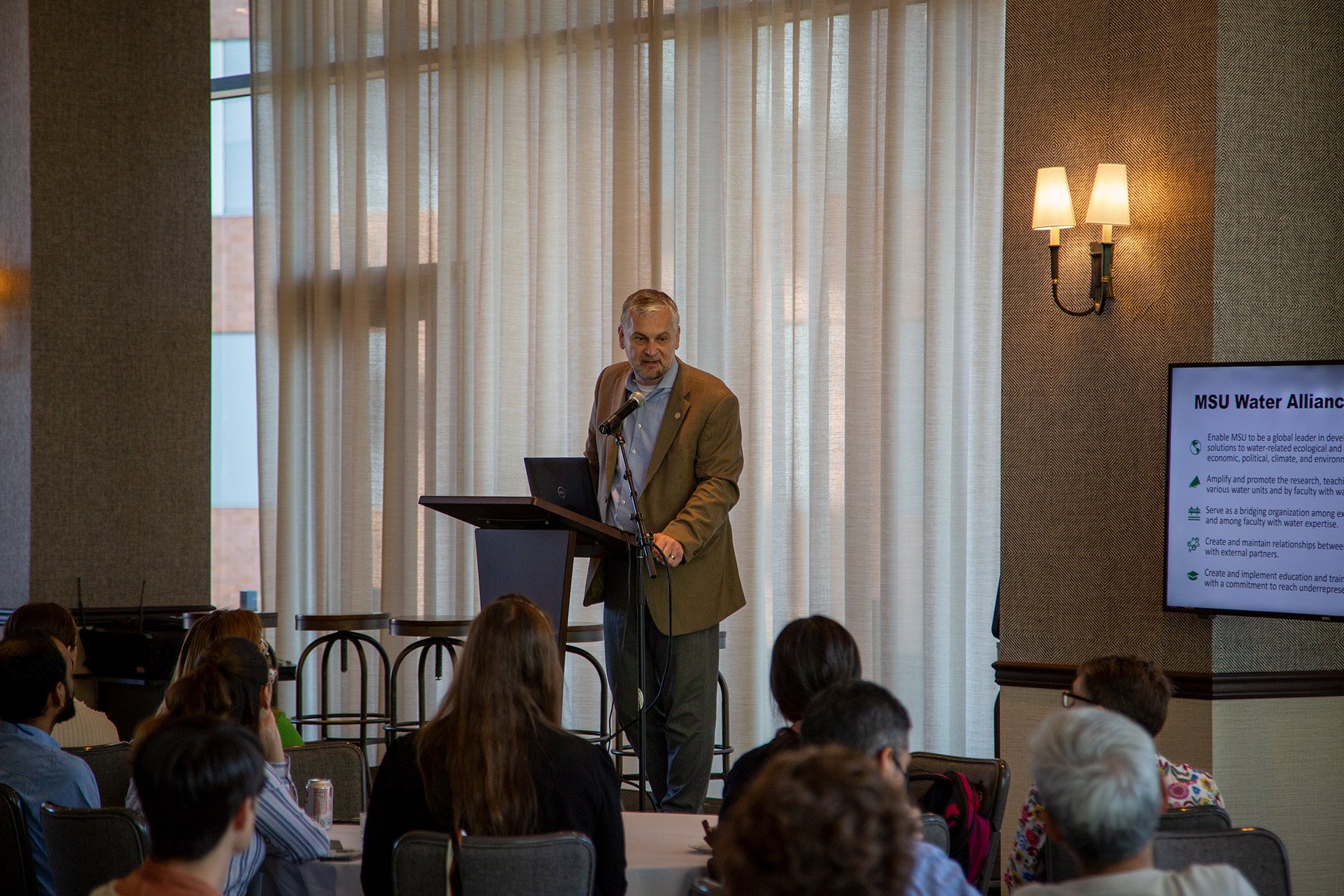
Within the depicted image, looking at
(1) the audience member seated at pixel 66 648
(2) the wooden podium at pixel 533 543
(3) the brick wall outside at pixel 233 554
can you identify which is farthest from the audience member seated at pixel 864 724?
(3) the brick wall outside at pixel 233 554

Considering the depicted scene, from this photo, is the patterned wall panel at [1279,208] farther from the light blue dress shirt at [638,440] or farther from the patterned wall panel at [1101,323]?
the light blue dress shirt at [638,440]

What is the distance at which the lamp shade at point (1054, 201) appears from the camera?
12.6 feet

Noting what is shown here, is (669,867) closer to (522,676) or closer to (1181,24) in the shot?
(522,676)

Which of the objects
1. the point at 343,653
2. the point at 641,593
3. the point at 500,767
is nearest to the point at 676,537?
the point at 641,593

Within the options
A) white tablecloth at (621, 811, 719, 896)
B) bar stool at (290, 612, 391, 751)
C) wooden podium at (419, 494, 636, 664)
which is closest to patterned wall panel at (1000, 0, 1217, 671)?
wooden podium at (419, 494, 636, 664)

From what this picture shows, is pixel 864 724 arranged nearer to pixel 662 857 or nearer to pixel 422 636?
pixel 662 857

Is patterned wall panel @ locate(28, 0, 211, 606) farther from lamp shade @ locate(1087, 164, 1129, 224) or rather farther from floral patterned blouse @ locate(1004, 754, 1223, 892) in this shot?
floral patterned blouse @ locate(1004, 754, 1223, 892)

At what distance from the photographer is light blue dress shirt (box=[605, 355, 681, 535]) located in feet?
12.1

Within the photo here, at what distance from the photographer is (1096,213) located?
378 centimetres

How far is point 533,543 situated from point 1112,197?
6.46ft

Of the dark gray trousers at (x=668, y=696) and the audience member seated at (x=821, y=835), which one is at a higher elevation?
the audience member seated at (x=821, y=835)

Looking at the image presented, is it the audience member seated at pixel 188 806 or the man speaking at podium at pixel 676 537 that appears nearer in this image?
the audience member seated at pixel 188 806

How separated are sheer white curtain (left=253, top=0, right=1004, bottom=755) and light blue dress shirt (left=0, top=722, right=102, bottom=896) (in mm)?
2920

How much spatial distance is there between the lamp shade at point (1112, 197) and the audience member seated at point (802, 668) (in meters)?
2.00
